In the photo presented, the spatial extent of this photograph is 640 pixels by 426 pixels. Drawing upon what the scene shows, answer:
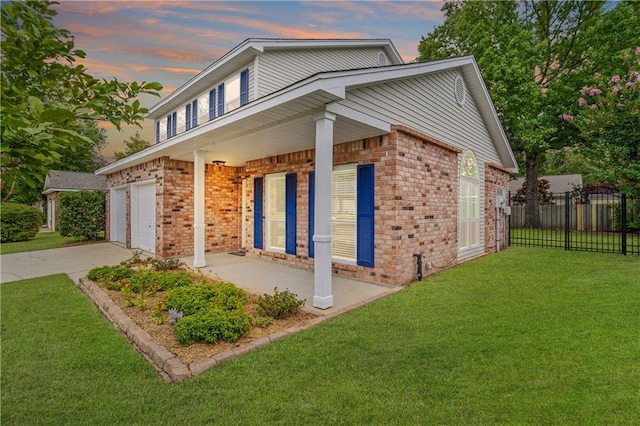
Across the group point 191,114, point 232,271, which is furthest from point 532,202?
point 191,114

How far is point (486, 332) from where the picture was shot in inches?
155

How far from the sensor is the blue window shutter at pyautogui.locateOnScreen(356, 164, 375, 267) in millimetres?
6480

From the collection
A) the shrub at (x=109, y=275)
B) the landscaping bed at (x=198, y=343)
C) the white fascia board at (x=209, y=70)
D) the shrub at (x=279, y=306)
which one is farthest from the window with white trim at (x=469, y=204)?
the shrub at (x=109, y=275)

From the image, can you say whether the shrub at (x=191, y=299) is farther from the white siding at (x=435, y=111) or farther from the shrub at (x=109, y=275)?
the white siding at (x=435, y=111)

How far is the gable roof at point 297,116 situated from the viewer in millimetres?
4629

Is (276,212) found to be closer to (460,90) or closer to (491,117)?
(460,90)

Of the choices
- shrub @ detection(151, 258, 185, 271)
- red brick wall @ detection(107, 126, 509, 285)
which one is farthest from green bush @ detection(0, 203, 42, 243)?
shrub @ detection(151, 258, 185, 271)

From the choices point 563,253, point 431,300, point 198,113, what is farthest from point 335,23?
point 563,253

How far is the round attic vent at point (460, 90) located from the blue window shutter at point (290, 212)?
4.96 metres

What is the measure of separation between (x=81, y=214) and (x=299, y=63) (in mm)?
11550

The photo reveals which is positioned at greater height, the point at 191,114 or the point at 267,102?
the point at 191,114

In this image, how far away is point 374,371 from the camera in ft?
10.1

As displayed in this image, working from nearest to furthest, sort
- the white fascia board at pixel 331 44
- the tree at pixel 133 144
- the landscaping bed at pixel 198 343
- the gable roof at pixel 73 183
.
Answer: the landscaping bed at pixel 198 343 < the white fascia board at pixel 331 44 < the gable roof at pixel 73 183 < the tree at pixel 133 144

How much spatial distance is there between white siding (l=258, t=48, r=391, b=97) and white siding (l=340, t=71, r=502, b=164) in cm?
263
